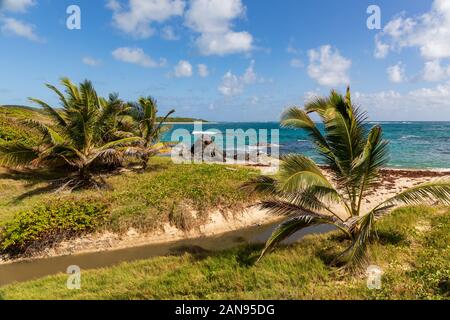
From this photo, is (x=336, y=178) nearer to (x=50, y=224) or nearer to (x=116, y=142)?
(x=50, y=224)

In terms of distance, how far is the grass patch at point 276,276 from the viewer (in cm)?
590

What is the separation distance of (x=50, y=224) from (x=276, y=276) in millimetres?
7780

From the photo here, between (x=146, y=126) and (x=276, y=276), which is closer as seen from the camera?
(x=276, y=276)

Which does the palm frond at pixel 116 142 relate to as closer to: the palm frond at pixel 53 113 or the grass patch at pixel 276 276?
the palm frond at pixel 53 113

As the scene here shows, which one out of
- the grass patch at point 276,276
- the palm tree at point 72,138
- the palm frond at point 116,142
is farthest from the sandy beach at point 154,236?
the palm frond at point 116,142

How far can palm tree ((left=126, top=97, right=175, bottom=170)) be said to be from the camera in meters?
18.0

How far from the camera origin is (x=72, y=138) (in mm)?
14500

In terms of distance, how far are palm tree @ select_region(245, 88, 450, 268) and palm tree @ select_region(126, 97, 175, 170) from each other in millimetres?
11924

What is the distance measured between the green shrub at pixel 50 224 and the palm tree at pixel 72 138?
3331mm

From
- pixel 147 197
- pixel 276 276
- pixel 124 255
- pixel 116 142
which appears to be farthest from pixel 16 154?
pixel 276 276

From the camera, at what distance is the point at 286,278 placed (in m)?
6.68
